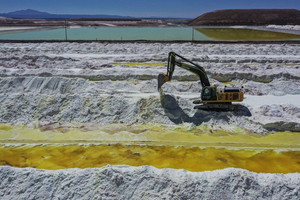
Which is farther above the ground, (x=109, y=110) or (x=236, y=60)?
(x=236, y=60)

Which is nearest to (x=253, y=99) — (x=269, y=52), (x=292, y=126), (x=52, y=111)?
(x=292, y=126)

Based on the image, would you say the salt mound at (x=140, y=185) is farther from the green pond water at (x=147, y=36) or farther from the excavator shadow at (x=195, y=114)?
the green pond water at (x=147, y=36)

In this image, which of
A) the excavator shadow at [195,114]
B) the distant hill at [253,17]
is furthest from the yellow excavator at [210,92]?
the distant hill at [253,17]

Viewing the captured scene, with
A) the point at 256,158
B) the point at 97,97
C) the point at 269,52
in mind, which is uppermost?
the point at 269,52

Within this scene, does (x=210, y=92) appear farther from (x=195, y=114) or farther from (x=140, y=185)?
(x=140, y=185)

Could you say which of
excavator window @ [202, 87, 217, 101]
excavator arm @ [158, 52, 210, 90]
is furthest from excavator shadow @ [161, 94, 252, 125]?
excavator arm @ [158, 52, 210, 90]

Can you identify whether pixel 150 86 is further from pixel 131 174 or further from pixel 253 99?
pixel 131 174
